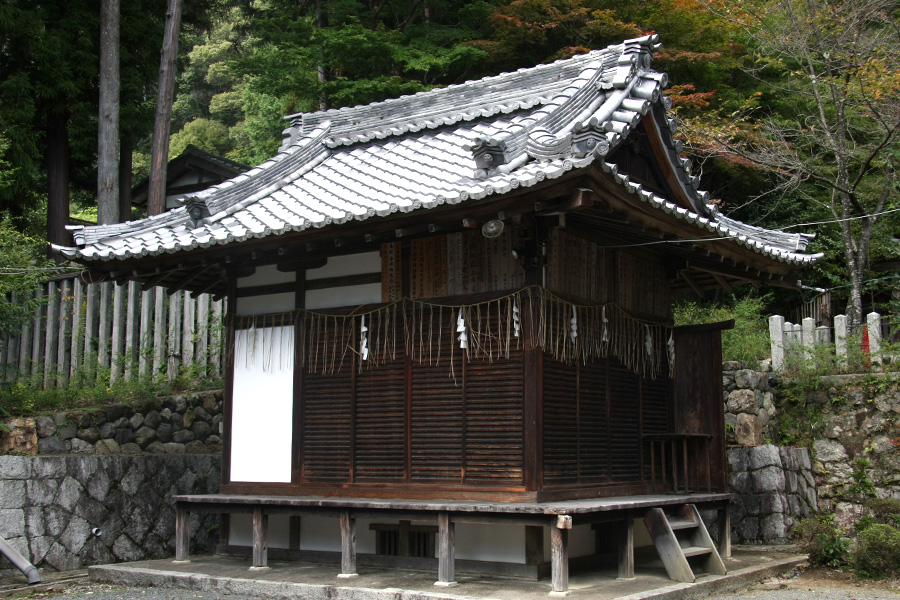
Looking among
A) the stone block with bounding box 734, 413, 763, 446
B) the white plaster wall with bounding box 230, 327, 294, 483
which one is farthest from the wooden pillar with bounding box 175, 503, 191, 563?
the stone block with bounding box 734, 413, 763, 446

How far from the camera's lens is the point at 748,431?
45.4 ft

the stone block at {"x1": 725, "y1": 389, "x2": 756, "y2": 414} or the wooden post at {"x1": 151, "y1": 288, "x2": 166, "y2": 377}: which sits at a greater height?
the wooden post at {"x1": 151, "y1": 288, "x2": 166, "y2": 377}

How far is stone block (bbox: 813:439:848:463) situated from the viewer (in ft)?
45.3

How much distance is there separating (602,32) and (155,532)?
15616 mm

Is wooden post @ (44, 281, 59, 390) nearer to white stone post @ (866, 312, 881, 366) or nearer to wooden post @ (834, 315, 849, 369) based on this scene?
wooden post @ (834, 315, 849, 369)

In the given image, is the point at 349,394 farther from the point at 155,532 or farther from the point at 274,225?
the point at 155,532

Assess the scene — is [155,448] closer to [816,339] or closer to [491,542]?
[491,542]

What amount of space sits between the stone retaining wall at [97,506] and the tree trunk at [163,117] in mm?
7156

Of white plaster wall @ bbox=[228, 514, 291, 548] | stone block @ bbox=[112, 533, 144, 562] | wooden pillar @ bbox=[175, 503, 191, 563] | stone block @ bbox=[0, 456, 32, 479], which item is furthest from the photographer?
stone block @ bbox=[112, 533, 144, 562]

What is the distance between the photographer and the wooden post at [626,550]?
8992 millimetres

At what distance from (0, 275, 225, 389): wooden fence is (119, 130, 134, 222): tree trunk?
5.74 metres

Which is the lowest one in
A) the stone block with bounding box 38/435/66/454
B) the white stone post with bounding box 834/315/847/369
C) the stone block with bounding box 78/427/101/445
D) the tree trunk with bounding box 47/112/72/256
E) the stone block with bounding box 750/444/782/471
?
the stone block with bounding box 750/444/782/471

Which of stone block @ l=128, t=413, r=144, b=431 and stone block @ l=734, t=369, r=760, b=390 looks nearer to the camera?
stone block @ l=128, t=413, r=144, b=431

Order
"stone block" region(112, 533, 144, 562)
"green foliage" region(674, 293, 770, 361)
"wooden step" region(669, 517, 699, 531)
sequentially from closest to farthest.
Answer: "wooden step" region(669, 517, 699, 531) → "stone block" region(112, 533, 144, 562) → "green foliage" region(674, 293, 770, 361)
